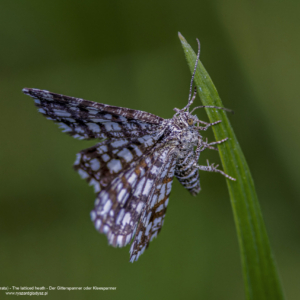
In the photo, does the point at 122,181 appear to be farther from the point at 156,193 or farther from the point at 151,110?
the point at 151,110

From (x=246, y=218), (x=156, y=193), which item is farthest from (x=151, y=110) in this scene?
(x=246, y=218)

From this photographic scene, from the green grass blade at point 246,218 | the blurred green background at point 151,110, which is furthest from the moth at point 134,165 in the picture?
the blurred green background at point 151,110

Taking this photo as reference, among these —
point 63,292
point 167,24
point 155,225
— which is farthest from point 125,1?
point 63,292

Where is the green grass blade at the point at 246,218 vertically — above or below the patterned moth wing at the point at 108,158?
below

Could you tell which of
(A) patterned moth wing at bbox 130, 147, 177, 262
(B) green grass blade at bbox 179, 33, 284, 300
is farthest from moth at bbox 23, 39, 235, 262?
(B) green grass blade at bbox 179, 33, 284, 300

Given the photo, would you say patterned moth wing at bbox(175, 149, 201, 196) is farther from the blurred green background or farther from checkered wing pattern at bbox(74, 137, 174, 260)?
the blurred green background

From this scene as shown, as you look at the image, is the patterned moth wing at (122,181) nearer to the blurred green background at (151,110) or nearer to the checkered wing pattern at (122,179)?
the checkered wing pattern at (122,179)
